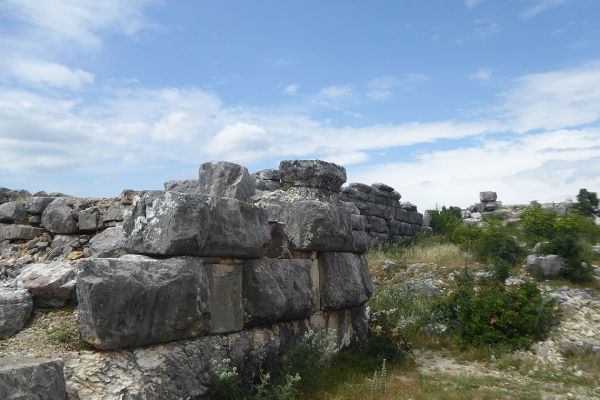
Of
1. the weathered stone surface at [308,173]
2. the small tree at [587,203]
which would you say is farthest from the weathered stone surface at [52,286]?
the small tree at [587,203]

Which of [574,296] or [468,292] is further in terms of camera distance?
[574,296]

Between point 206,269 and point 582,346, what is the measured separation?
19.4ft

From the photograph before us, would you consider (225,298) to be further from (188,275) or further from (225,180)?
(225,180)

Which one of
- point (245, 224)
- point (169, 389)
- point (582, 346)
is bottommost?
point (582, 346)

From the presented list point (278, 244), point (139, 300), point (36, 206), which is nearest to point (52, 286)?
point (139, 300)

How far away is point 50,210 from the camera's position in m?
8.08

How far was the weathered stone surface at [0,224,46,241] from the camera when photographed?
Result: 812 cm

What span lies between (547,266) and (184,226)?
926cm

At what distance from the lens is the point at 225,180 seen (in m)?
6.42

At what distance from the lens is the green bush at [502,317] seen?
8.33 metres

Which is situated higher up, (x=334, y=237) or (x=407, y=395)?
(x=334, y=237)

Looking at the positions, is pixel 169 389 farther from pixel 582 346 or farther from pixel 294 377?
pixel 582 346

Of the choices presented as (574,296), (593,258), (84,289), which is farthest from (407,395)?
(593,258)

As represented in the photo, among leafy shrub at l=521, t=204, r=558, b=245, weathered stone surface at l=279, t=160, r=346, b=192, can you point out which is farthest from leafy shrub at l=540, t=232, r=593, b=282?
weathered stone surface at l=279, t=160, r=346, b=192
